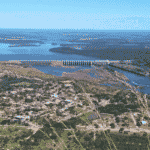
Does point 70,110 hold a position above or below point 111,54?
below

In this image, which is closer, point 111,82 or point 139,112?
point 139,112

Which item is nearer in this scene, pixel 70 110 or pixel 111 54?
pixel 70 110

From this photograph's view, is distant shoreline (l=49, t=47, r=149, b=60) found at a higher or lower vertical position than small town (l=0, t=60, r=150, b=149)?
higher

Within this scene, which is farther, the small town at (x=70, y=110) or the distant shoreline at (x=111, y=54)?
the distant shoreline at (x=111, y=54)

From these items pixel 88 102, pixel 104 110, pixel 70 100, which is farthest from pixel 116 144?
pixel 70 100

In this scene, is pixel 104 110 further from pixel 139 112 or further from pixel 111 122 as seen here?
pixel 139 112

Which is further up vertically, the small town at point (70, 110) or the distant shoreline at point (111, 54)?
the distant shoreline at point (111, 54)

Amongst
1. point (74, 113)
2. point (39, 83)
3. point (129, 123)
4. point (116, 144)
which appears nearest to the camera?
point (116, 144)

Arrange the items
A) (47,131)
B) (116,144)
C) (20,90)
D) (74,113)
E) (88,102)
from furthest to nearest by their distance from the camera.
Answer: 1. (20,90)
2. (88,102)
3. (74,113)
4. (47,131)
5. (116,144)

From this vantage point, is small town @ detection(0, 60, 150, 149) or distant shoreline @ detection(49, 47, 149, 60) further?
distant shoreline @ detection(49, 47, 149, 60)
